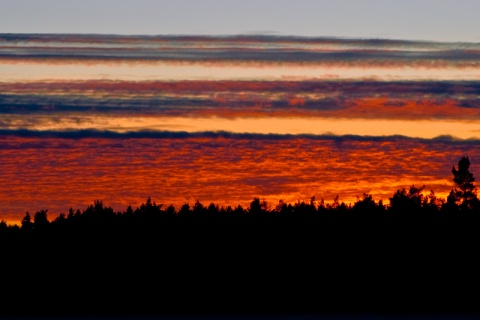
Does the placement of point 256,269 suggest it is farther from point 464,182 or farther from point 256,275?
point 464,182

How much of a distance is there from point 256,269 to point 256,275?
100 cm

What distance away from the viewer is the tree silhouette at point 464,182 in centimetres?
18914

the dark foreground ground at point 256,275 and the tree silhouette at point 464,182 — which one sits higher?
the tree silhouette at point 464,182

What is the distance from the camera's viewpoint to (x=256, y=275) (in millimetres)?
155125

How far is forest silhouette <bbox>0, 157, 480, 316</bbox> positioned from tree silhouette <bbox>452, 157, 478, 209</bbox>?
88.7 ft

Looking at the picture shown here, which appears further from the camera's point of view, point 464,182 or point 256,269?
point 464,182

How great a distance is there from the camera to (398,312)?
152 meters

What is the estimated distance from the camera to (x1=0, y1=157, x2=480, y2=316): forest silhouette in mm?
152750

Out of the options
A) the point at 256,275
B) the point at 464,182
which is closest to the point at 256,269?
the point at 256,275

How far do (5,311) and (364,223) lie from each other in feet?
149

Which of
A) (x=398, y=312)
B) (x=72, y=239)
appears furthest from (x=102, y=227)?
(x=398, y=312)

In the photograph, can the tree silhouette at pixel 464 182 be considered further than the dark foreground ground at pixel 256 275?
Yes

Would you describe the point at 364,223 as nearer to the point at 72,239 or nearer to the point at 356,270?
the point at 356,270

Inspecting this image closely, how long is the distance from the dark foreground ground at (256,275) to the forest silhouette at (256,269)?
122 mm
